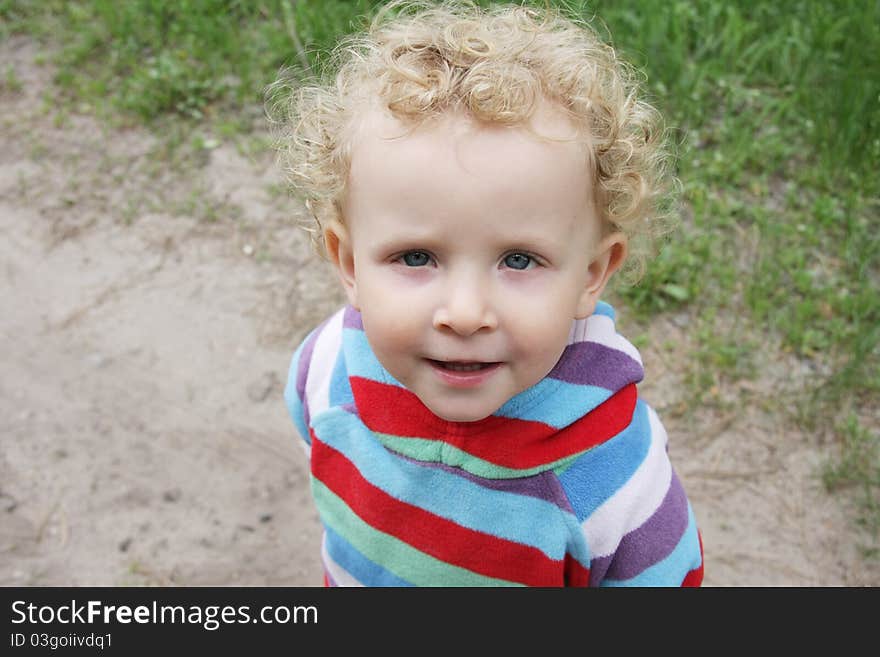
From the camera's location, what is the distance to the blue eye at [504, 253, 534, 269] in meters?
1.16

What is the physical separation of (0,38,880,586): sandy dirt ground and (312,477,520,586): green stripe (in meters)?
0.81

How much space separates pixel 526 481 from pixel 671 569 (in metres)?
0.26

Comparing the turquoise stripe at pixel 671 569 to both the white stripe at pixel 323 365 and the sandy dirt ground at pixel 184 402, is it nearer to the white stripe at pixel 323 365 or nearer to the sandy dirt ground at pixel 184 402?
the white stripe at pixel 323 365

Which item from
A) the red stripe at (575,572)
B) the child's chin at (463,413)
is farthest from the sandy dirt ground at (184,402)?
the child's chin at (463,413)

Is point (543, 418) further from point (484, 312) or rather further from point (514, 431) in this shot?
point (484, 312)

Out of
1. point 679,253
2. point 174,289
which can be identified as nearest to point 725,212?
point 679,253

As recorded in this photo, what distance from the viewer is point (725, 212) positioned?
2941 mm

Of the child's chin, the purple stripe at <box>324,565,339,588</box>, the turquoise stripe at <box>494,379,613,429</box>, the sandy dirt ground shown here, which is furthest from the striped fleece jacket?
the sandy dirt ground

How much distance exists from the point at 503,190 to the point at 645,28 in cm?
246

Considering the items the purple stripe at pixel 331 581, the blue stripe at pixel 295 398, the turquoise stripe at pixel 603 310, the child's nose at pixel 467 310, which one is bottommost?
the purple stripe at pixel 331 581

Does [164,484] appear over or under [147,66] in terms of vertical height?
under

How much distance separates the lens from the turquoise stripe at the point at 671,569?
136 cm

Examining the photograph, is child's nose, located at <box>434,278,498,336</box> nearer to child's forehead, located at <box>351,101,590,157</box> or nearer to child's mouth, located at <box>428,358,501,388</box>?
child's mouth, located at <box>428,358,501,388</box>

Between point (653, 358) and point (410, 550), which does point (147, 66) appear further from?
point (410, 550)
